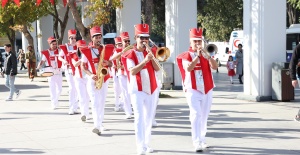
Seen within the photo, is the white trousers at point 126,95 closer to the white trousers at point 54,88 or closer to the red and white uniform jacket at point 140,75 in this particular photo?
the white trousers at point 54,88

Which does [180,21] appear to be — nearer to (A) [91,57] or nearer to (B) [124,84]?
(B) [124,84]

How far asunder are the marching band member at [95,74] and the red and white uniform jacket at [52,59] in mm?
4173

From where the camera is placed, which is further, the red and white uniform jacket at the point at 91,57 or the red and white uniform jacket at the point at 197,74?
the red and white uniform jacket at the point at 91,57

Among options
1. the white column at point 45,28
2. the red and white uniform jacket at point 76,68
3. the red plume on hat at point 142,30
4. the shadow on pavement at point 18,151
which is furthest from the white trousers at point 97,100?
the white column at point 45,28

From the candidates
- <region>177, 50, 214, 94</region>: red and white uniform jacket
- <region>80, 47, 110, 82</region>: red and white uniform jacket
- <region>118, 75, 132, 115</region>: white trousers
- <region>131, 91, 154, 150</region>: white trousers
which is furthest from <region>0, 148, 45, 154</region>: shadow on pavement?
<region>118, 75, 132, 115</region>: white trousers

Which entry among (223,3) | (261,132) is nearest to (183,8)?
(261,132)

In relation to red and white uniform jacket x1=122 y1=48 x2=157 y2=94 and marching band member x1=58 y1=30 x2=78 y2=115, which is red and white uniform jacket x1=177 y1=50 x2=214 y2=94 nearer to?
red and white uniform jacket x1=122 y1=48 x2=157 y2=94

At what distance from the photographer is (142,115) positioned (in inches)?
312

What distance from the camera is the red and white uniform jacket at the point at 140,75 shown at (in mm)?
7914

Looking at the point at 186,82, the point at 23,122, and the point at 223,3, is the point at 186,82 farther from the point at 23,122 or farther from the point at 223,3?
the point at 223,3

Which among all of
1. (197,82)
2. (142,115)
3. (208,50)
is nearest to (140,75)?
(142,115)

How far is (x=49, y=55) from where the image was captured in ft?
48.3

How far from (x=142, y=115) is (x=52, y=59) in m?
7.29

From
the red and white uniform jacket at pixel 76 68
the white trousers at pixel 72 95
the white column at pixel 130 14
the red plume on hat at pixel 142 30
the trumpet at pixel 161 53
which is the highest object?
the white column at pixel 130 14
